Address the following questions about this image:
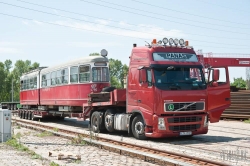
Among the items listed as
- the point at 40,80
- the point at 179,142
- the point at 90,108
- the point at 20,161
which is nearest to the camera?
the point at 20,161

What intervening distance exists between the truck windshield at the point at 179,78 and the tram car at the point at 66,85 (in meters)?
5.65

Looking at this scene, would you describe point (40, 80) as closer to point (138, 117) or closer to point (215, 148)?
point (138, 117)

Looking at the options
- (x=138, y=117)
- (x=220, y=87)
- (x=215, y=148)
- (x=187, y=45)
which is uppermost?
(x=187, y=45)

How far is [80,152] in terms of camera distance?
10.6 metres

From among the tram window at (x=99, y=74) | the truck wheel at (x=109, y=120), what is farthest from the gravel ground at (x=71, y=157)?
the tram window at (x=99, y=74)

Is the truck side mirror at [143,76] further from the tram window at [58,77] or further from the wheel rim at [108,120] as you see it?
the tram window at [58,77]

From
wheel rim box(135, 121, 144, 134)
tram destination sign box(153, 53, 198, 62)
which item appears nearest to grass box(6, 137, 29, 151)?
wheel rim box(135, 121, 144, 134)

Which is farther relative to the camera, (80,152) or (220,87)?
(220,87)

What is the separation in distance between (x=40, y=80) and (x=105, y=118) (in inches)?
433

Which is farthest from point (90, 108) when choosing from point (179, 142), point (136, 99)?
point (179, 142)

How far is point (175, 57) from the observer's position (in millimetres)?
13047

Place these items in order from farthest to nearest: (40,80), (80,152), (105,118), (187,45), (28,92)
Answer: (28,92) < (40,80) < (105,118) < (187,45) < (80,152)

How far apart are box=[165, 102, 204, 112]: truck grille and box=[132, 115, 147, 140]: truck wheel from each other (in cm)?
127

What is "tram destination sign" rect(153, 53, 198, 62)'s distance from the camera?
12.8 meters
